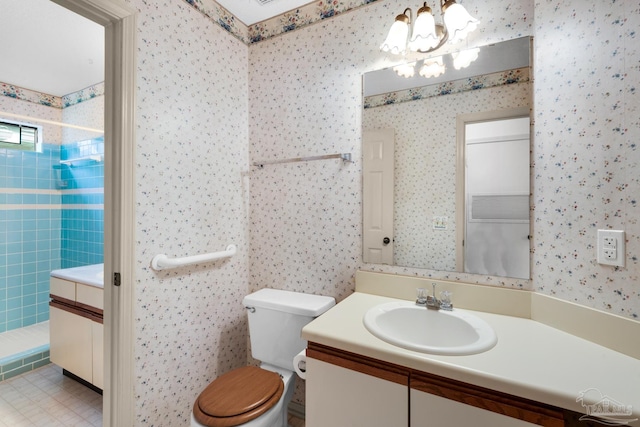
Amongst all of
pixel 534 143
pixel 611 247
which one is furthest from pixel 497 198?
pixel 611 247

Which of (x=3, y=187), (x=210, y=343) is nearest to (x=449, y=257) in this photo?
(x=210, y=343)

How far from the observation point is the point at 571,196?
40.9 inches

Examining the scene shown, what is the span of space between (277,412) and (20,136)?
3.44 m

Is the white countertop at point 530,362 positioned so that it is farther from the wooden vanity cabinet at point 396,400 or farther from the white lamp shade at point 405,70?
the white lamp shade at point 405,70

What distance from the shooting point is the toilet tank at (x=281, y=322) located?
4.82 ft

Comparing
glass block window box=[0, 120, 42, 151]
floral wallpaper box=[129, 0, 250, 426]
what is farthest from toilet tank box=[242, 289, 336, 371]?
glass block window box=[0, 120, 42, 151]

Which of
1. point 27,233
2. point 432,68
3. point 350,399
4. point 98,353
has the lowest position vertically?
point 98,353

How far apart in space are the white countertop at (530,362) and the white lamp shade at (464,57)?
44.9 inches

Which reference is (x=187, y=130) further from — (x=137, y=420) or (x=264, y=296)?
(x=137, y=420)

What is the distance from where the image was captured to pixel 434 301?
1254 millimetres

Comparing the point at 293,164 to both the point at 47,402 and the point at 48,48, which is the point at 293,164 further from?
the point at 47,402

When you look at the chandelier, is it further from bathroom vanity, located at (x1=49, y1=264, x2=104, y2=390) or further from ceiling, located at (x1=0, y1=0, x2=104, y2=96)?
bathroom vanity, located at (x1=49, y1=264, x2=104, y2=390)

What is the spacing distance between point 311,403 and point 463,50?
5.36 ft

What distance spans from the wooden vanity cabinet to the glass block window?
349 cm
